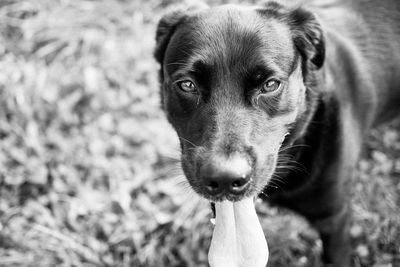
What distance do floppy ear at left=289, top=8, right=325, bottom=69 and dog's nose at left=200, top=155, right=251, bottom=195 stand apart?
0.79 metres

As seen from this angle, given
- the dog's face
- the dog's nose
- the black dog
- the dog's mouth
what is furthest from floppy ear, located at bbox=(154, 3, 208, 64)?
the dog's nose

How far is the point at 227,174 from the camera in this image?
1.96 metres

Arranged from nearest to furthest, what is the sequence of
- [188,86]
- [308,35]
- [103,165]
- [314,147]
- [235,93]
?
[235,93] → [188,86] → [308,35] → [314,147] → [103,165]

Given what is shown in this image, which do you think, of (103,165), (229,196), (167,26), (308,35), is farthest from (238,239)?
(103,165)

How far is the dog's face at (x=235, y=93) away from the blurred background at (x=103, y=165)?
1.88 feet

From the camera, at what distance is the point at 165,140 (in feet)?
12.2

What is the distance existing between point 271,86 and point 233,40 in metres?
0.28

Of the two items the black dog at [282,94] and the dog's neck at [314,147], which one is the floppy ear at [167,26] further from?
the dog's neck at [314,147]

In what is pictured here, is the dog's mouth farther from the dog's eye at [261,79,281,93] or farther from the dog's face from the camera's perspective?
the dog's eye at [261,79,281,93]

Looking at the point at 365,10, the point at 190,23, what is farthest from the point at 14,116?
the point at 365,10

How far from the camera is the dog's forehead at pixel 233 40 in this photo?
7.20 feet

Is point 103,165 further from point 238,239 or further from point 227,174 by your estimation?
point 227,174

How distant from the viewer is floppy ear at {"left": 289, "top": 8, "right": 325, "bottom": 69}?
2.47m

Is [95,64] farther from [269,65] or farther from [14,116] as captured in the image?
[269,65]
